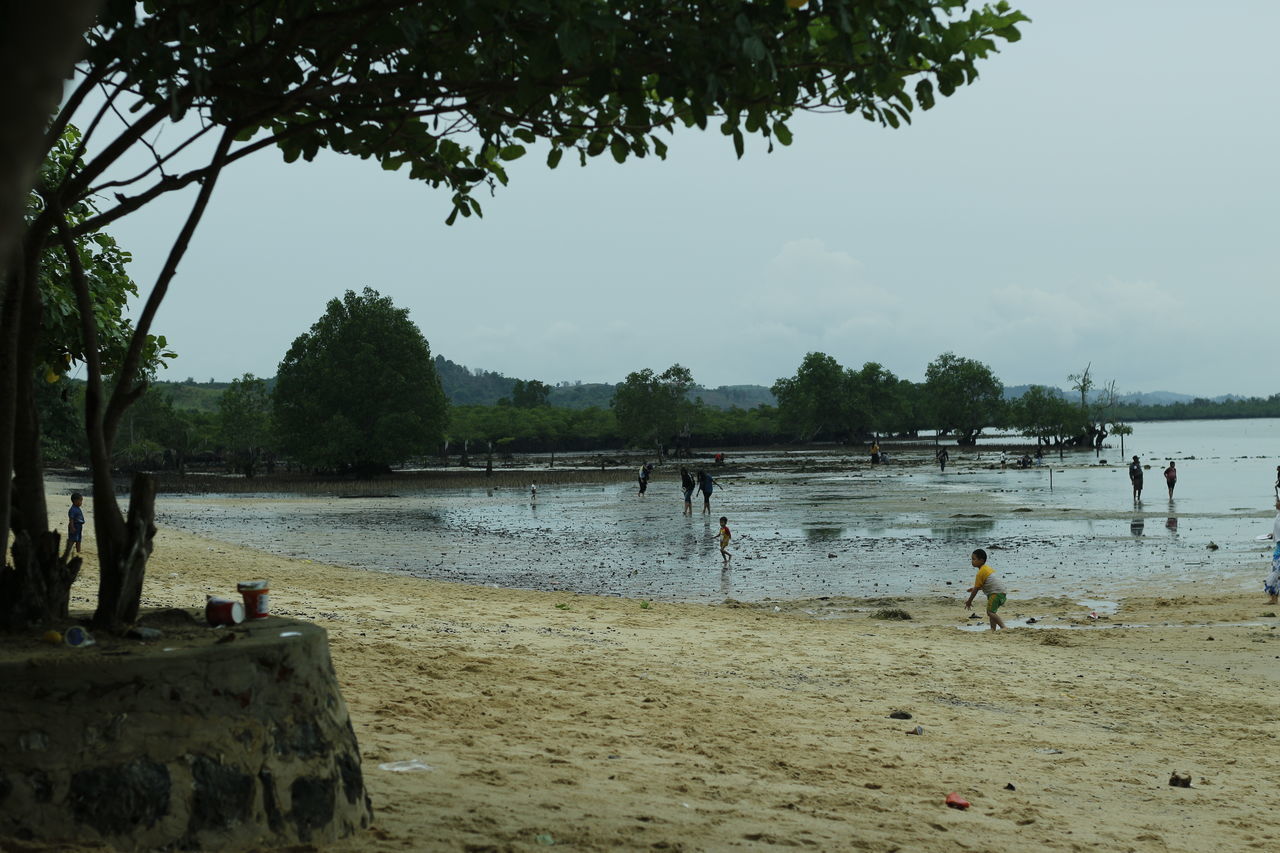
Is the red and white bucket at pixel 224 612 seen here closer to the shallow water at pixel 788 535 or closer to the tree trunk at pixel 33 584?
the tree trunk at pixel 33 584

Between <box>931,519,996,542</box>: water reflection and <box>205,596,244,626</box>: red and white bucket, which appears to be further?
<box>931,519,996,542</box>: water reflection

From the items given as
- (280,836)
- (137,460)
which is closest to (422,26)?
(280,836)

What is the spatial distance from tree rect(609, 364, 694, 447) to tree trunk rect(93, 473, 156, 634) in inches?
4748

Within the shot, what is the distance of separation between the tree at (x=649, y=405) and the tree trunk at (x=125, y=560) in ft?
396

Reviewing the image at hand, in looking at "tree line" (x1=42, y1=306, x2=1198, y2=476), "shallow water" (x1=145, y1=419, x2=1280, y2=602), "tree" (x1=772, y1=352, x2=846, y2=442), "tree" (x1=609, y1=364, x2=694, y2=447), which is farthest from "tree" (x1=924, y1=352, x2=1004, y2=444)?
"shallow water" (x1=145, y1=419, x2=1280, y2=602)

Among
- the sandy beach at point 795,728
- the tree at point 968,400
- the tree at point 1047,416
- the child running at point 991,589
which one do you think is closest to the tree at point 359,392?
the sandy beach at point 795,728

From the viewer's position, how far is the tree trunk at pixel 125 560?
526cm

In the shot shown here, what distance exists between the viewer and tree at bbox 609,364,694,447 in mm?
126938

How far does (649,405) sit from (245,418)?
157 feet

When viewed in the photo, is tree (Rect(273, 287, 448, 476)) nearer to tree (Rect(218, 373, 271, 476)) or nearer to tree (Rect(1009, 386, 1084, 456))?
tree (Rect(218, 373, 271, 476))

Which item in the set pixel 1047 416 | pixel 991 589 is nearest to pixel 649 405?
pixel 1047 416

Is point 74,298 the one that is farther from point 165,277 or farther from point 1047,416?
point 1047,416

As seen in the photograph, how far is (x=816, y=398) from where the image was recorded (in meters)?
150

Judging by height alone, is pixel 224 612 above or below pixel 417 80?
below
